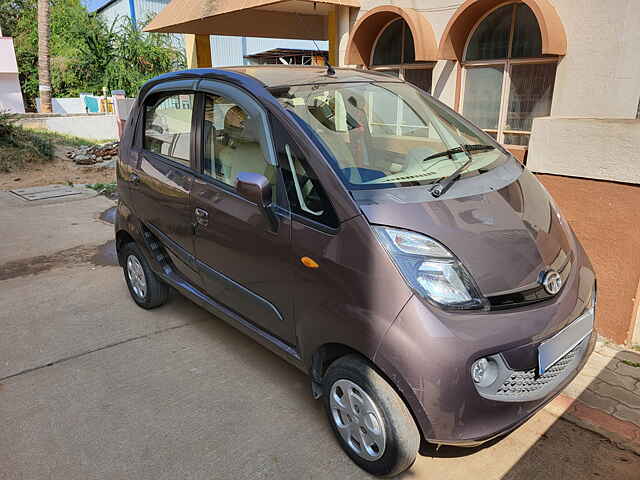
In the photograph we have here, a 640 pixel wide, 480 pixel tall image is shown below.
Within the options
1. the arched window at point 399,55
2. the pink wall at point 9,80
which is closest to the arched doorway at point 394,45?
the arched window at point 399,55

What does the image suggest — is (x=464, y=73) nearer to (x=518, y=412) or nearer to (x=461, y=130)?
(x=461, y=130)

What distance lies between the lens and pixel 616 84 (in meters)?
4.45

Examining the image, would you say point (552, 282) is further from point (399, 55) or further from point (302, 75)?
point (399, 55)

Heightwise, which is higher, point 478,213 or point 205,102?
point 205,102

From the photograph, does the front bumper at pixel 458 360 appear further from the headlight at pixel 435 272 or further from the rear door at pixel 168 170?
the rear door at pixel 168 170

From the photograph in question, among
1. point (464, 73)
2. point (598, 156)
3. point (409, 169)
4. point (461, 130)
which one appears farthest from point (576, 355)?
point (464, 73)

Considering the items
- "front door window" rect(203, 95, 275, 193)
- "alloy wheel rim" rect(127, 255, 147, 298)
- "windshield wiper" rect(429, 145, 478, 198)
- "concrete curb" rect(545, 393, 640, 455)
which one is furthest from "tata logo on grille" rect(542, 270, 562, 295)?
"alloy wheel rim" rect(127, 255, 147, 298)

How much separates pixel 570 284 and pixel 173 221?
2.45 m

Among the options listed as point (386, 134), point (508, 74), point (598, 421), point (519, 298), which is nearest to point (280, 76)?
point (386, 134)

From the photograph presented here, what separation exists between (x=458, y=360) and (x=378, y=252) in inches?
21.6

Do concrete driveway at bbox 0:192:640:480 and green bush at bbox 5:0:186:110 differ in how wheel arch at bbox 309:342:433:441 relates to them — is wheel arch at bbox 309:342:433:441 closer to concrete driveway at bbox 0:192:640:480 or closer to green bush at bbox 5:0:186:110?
concrete driveway at bbox 0:192:640:480

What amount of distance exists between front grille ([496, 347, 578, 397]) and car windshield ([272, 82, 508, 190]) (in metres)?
0.99

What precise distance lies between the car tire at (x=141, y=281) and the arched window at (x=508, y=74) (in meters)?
4.02

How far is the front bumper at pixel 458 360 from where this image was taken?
2008 mm
